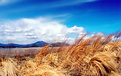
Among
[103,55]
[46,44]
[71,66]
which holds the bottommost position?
[71,66]

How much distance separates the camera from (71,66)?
403 centimetres

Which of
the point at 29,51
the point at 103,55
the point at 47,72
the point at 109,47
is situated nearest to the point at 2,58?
the point at 29,51

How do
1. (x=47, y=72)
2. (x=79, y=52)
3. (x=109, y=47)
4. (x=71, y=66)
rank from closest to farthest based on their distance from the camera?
(x=47, y=72)
(x=71, y=66)
(x=79, y=52)
(x=109, y=47)

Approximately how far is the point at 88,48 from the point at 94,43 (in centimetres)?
71

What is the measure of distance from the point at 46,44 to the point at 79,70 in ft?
4.46

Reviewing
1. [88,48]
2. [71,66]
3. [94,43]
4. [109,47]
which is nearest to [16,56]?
[71,66]

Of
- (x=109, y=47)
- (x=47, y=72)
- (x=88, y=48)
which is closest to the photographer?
(x=47, y=72)

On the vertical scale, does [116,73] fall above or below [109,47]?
below

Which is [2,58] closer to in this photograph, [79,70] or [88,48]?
[79,70]

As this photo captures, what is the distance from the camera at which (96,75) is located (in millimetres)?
3725

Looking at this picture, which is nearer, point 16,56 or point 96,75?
point 96,75

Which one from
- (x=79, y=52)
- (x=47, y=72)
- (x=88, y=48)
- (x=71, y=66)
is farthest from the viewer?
(x=88, y=48)

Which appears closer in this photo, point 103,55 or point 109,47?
point 103,55

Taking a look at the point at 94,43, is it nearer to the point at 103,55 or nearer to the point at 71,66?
the point at 103,55
